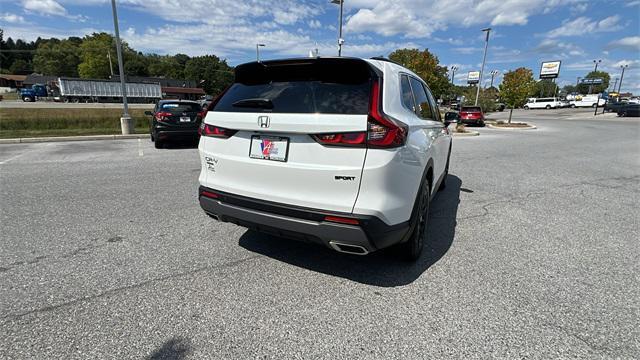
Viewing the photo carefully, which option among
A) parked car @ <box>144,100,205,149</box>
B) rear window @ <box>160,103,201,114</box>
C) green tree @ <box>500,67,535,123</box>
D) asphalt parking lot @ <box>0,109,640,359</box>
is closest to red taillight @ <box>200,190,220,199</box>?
asphalt parking lot @ <box>0,109,640,359</box>

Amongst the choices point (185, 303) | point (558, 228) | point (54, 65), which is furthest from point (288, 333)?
point (54, 65)

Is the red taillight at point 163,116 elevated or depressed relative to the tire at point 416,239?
elevated

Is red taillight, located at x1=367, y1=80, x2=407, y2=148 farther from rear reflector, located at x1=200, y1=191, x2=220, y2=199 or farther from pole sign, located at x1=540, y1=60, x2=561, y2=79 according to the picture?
pole sign, located at x1=540, y1=60, x2=561, y2=79

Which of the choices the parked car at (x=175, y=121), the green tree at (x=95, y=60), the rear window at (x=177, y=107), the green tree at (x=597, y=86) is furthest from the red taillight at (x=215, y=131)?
the green tree at (x=597, y=86)

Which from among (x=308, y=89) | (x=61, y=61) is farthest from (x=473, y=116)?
(x=61, y=61)

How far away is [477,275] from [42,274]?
3.82 metres

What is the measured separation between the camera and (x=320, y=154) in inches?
90.6

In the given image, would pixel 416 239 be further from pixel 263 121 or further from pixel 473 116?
pixel 473 116

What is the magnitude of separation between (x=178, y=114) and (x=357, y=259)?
28.1 ft

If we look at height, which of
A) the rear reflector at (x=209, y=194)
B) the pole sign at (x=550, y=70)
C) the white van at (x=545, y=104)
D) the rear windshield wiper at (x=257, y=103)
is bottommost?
the rear reflector at (x=209, y=194)

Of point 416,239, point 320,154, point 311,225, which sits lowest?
point 416,239

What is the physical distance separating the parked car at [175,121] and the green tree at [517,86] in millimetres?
25640

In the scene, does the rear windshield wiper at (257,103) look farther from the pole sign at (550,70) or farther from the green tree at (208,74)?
the green tree at (208,74)

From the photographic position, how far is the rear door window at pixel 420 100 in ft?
10.8
